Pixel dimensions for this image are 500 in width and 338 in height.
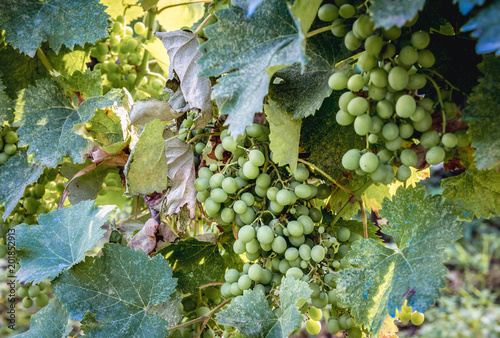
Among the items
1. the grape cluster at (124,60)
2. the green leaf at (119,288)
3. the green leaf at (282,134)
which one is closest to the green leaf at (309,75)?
the green leaf at (282,134)

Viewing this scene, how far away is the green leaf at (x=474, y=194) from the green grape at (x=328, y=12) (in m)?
0.27

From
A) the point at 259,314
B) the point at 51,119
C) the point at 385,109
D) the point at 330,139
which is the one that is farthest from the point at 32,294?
the point at 385,109

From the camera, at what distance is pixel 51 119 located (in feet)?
2.70

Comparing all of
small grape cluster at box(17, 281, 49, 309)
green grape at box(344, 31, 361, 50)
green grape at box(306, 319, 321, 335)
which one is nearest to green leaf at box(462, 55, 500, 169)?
green grape at box(344, 31, 361, 50)

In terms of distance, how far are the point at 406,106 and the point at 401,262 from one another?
215 millimetres

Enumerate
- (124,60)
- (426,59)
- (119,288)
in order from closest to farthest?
(426,59), (119,288), (124,60)

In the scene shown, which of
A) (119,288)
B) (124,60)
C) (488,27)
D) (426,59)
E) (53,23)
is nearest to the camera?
(488,27)

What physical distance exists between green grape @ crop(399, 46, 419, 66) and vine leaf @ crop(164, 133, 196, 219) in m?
0.38

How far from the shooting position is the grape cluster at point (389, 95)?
470 mm

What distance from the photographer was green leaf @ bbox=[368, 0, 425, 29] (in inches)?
15.8

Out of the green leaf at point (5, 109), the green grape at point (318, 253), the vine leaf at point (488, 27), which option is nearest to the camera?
the vine leaf at point (488, 27)

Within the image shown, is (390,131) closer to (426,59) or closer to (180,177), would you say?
(426,59)

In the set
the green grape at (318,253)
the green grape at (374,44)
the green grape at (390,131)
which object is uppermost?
the green grape at (374,44)

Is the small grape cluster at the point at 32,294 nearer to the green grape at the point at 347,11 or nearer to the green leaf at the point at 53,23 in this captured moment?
the green leaf at the point at 53,23
